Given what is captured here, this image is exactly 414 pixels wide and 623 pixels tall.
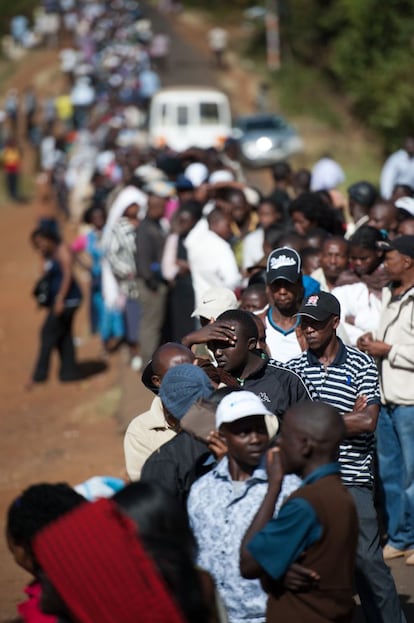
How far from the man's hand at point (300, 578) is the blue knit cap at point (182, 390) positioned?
3.49 ft

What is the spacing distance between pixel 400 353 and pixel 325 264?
1.23m

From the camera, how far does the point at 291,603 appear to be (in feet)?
14.9

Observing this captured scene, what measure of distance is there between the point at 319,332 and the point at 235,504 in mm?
1743

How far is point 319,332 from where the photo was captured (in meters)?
6.20

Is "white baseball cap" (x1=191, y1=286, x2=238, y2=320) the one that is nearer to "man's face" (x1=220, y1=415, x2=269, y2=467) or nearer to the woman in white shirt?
the woman in white shirt

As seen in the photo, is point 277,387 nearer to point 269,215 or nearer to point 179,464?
point 179,464

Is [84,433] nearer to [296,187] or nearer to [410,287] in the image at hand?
[296,187]

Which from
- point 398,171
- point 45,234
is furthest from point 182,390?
point 398,171

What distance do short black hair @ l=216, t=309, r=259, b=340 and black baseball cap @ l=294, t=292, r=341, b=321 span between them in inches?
10.3

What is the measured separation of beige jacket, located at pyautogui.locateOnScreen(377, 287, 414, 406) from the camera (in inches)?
282

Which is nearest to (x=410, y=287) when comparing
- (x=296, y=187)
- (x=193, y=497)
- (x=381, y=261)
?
(x=381, y=261)

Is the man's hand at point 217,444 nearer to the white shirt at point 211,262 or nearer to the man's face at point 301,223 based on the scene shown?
the white shirt at point 211,262

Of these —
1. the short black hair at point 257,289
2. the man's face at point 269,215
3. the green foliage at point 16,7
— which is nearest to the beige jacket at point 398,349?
the short black hair at point 257,289

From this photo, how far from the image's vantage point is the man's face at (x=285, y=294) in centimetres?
704
